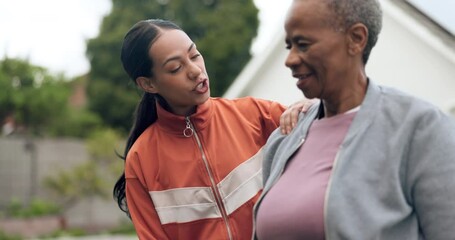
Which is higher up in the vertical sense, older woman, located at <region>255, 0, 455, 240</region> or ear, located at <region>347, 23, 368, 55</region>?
ear, located at <region>347, 23, 368, 55</region>

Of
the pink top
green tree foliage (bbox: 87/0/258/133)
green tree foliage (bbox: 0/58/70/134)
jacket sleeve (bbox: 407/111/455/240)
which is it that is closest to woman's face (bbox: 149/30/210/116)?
the pink top

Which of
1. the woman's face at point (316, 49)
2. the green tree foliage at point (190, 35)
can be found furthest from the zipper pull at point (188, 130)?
the green tree foliage at point (190, 35)

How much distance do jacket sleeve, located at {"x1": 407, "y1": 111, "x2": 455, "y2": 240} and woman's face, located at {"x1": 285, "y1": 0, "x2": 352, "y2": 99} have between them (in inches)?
10.3

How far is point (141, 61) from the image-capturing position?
3.32 metres

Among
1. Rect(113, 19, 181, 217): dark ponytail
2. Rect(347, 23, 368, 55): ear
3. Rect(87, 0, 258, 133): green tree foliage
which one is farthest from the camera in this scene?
Rect(87, 0, 258, 133): green tree foliage

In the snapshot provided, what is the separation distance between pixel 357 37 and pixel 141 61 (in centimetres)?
118

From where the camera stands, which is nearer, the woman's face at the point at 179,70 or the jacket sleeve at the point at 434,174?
the jacket sleeve at the point at 434,174

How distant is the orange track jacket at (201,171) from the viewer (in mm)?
3209

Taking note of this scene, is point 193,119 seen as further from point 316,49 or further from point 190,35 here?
point 190,35

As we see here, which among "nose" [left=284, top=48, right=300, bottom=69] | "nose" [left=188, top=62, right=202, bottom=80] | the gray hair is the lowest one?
"nose" [left=188, top=62, right=202, bottom=80]

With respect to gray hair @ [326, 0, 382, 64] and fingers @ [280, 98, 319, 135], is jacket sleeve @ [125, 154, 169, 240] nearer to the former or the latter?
fingers @ [280, 98, 319, 135]

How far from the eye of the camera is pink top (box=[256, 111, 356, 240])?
2355 mm

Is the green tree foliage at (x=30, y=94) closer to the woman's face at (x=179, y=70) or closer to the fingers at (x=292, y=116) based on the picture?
the woman's face at (x=179, y=70)

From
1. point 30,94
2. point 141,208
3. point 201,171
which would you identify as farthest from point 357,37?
point 30,94
